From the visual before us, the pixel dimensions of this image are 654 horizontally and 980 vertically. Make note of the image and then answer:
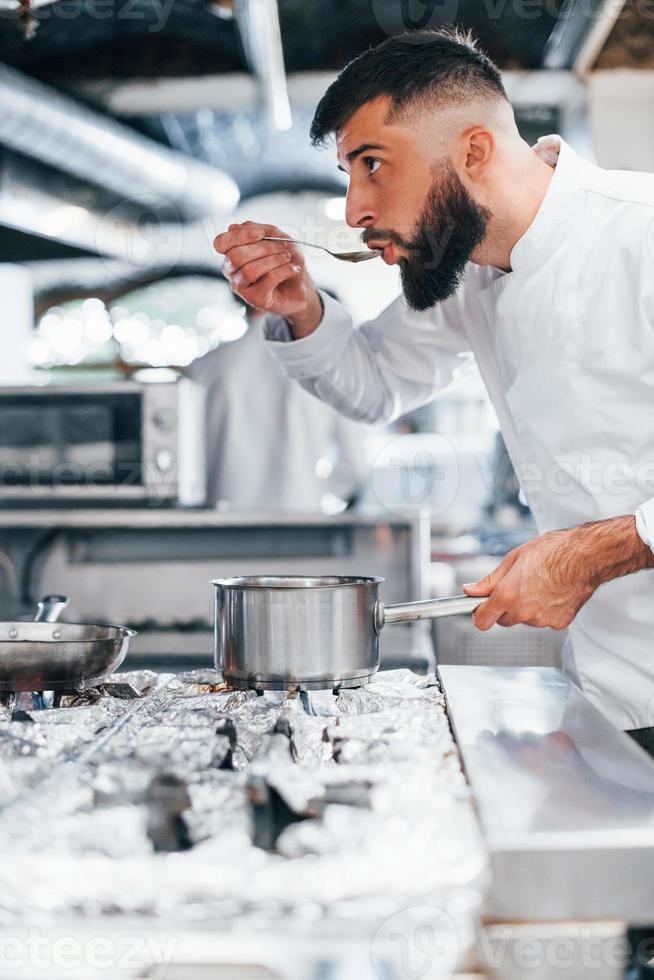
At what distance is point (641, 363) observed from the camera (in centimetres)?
127

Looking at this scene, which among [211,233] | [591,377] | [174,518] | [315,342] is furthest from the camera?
[211,233]

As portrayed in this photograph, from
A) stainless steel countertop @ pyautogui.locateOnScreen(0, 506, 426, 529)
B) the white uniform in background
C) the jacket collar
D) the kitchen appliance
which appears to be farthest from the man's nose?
the white uniform in background

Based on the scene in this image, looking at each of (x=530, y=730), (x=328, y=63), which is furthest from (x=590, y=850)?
(x=328, y=63)

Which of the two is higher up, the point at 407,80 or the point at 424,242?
the point at 407,80

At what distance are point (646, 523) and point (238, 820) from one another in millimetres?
554

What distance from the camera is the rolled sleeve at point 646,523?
101 centimetres

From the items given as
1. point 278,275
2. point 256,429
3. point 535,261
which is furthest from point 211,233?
point 535,261

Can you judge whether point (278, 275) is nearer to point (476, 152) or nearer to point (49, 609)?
point (476, 152)

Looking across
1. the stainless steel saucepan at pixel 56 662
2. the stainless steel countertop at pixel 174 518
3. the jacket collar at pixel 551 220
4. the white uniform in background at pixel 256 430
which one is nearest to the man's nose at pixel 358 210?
the jacket collar at pixel 551 220

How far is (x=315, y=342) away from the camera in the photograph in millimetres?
1569

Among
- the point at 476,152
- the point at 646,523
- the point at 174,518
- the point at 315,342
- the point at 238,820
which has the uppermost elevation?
the point at 476,152

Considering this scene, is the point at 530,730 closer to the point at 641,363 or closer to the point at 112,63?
the point at 641,363

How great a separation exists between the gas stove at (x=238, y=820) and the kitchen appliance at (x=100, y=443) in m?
1.75

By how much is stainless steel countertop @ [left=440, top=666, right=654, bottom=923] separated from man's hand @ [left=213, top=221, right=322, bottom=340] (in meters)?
0.72
